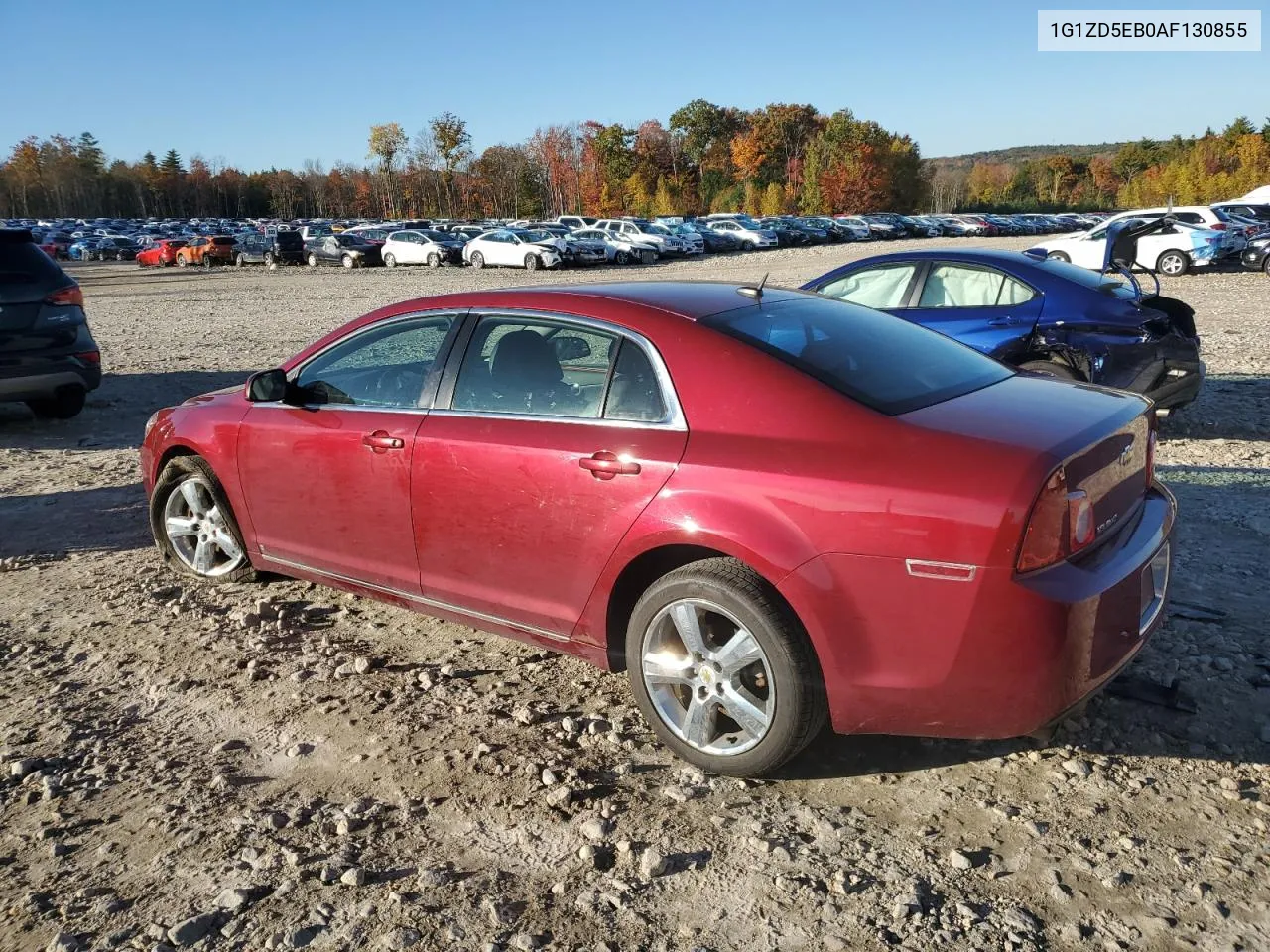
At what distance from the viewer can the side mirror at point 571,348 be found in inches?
151

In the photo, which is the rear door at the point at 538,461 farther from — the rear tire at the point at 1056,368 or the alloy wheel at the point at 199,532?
the rear tire at the point at 1056,368

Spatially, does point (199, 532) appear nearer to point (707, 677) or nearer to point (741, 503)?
point (707, 677)

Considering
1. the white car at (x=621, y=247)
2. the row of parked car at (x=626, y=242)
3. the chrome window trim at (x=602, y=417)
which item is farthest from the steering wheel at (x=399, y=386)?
the white car at (x=621, y=247)

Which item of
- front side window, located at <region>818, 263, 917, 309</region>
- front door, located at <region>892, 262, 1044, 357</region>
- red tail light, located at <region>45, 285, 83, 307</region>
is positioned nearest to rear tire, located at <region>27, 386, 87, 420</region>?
red tail light, located at <region>45, 285, 83, 307</region>

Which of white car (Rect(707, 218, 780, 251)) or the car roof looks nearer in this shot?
the car roof

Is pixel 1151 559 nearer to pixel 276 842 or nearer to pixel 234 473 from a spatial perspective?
pixel 276 842

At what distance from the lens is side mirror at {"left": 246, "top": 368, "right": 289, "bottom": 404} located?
4723mm

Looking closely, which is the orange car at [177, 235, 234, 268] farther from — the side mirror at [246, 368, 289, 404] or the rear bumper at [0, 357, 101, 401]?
the side mirror at [246, 368, 289, 404]

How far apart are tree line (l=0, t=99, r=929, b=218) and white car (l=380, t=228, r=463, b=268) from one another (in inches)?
1990

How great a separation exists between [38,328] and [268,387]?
5.51 meters

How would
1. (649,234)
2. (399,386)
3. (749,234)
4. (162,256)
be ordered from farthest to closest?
(749,234)
(162,256)
(649,234)
(399,386)

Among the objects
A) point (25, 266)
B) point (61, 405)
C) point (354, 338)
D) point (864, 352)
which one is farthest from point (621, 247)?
point (864, 352)

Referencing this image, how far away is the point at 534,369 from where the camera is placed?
3.98m

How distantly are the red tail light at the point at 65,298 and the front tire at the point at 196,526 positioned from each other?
14.9 ft
